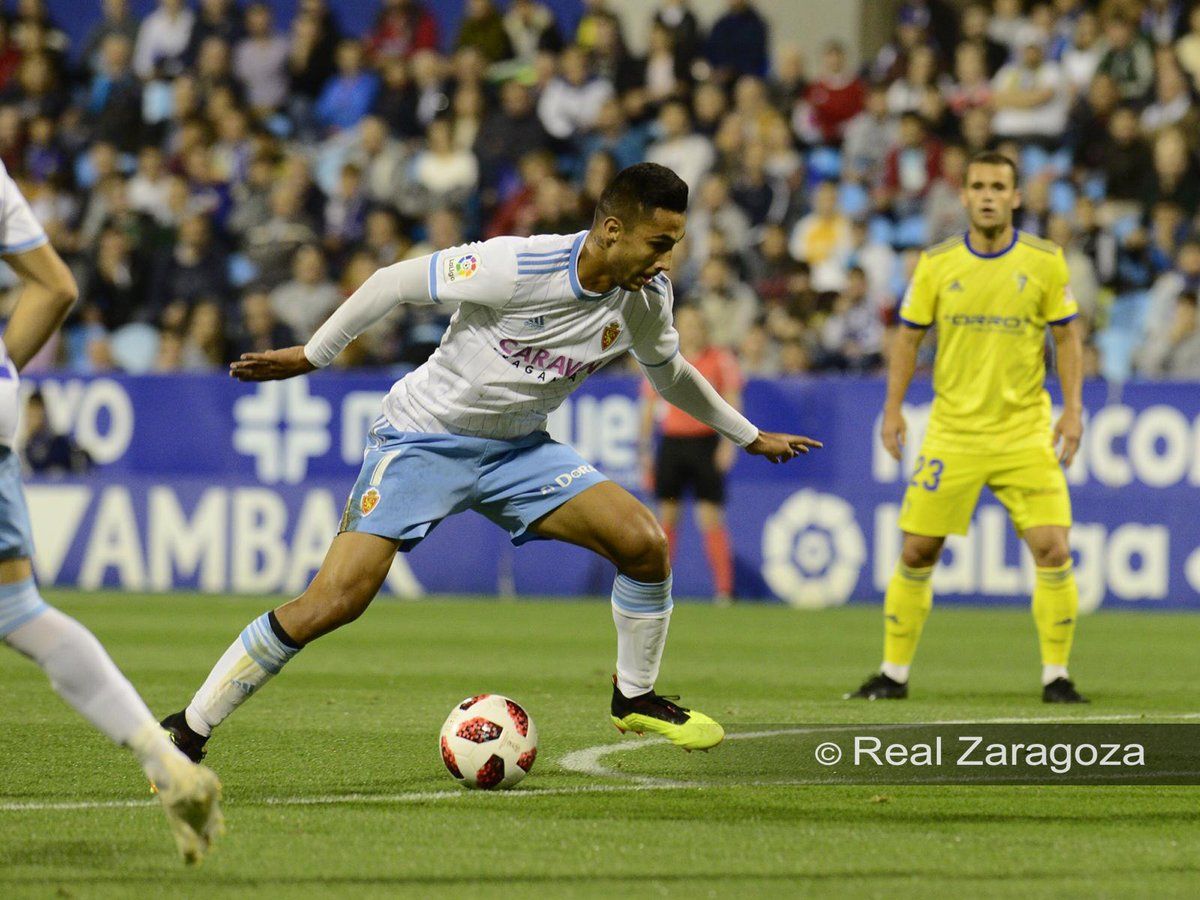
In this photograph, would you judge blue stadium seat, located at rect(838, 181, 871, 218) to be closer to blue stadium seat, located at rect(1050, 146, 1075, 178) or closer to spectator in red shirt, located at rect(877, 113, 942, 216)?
spectator in red shirt, located at rect(877, 113, 942, 216)

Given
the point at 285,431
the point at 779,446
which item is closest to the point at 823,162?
the point at 285,431

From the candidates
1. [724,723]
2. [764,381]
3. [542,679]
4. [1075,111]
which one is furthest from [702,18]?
[724,723]

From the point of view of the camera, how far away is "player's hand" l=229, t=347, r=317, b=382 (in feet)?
19.6

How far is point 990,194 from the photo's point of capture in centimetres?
868

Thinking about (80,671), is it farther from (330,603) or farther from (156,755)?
(330,603)

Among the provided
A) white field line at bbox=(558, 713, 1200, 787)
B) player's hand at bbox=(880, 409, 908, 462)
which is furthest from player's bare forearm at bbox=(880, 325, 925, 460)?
white field line at bbox=(558, 713, 1200, 787)

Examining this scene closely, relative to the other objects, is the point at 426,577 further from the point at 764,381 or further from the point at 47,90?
the point at 47,90

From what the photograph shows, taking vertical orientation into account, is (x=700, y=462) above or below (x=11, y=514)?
above

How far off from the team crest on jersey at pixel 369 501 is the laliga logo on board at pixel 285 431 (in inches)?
382

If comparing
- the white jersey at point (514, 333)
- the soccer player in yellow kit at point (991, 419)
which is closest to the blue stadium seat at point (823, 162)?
the soccer player in yellow kit at point (991, 419)

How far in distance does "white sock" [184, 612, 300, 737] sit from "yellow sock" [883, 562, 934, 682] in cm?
360

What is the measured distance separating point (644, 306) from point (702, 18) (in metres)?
15.2

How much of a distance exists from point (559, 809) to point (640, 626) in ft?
3.61

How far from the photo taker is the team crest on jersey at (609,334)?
6469mm
